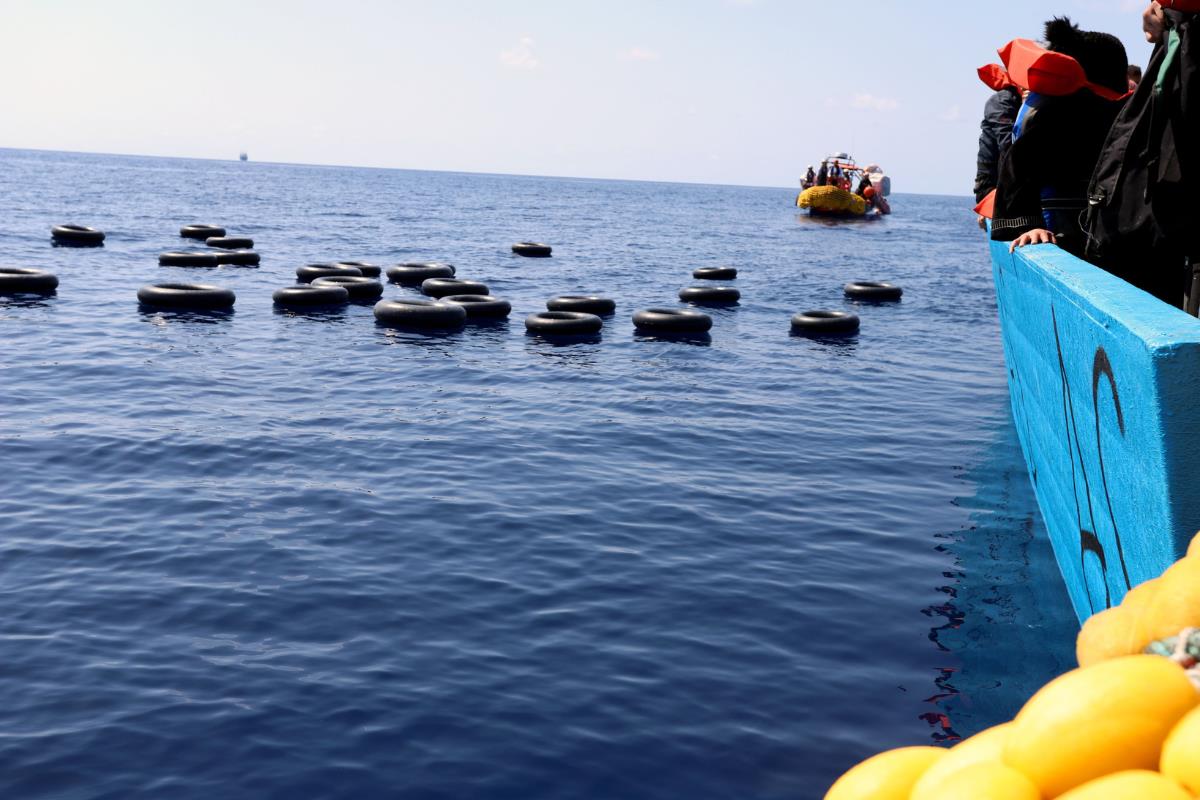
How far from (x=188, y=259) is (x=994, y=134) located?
83.7 ft

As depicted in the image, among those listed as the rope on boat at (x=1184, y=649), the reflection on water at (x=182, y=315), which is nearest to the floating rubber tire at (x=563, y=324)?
the reflection on water at (x=182, y=315)

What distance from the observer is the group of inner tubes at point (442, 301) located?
68.9 feet

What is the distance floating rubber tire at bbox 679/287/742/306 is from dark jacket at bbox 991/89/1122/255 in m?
18.7

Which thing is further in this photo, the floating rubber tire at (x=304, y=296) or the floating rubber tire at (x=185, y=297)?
the floating rubber tire at (x=304, y=296)

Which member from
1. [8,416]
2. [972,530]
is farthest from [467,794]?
[8,416]

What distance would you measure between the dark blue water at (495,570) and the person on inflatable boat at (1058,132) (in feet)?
8.53

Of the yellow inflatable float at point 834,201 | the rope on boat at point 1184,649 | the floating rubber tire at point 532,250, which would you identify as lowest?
the floating rubber tire at point 532,250

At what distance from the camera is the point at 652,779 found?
5504mm

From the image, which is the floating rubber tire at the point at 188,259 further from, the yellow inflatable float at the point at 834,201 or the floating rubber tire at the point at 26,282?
the yellow inflatable float at the point at 834,201

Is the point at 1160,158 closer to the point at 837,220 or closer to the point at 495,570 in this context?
the point at 495,570

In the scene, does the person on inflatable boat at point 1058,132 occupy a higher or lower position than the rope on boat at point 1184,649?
higher

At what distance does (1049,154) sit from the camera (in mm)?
7762

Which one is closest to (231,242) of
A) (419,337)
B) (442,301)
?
(442,301)

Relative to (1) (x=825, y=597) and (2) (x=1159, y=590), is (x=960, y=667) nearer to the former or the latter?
(1) (x=825, y=597)
